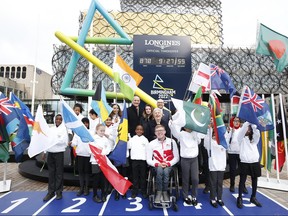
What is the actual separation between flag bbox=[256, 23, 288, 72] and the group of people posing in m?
2.15

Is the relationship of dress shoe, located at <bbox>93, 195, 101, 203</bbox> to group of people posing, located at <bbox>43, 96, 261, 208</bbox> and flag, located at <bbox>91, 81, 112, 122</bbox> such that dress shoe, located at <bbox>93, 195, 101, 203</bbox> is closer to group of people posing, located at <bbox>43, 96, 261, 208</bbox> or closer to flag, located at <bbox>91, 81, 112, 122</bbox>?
group of people posing, located at <bbox>43, 96, 261, 208</bbox>

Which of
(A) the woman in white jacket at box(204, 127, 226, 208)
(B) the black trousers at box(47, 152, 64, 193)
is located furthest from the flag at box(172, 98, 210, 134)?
(B) the black trousers at box(47, 152, 64, 193)

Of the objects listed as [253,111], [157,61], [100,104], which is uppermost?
[157,61]

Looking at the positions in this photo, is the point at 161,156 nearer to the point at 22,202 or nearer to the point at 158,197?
the point at 158,197

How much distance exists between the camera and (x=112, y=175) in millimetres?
4219

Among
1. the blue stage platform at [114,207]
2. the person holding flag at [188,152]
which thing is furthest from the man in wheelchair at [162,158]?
the blue stage platform at [114,207]

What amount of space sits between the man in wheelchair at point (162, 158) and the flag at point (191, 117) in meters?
0.43

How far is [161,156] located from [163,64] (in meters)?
5.85

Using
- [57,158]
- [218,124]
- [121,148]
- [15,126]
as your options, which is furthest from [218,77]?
[15,126]

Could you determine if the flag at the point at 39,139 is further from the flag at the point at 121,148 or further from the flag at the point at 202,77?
the flag at the point at 202,77

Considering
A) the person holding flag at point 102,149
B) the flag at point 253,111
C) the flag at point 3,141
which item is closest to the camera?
the flag at point 253,111

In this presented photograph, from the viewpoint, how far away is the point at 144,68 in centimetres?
953

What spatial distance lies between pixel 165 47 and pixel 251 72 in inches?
1316

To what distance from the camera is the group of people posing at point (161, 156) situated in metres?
4.39
